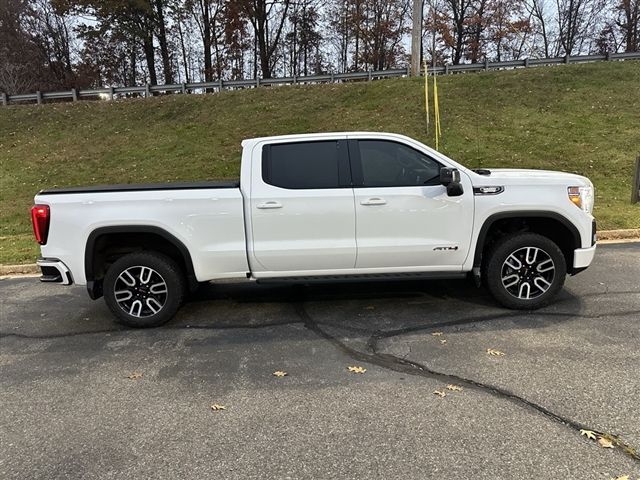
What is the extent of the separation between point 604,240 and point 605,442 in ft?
20.7

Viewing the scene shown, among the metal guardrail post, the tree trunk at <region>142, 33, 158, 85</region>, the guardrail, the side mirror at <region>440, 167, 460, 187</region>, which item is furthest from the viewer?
A: the tree trunk at <region>142, 33, 158, 85</region>

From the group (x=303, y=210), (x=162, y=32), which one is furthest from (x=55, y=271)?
(x=162, y=32)

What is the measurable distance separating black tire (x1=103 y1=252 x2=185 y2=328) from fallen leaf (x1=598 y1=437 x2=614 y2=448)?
3797 millimetres

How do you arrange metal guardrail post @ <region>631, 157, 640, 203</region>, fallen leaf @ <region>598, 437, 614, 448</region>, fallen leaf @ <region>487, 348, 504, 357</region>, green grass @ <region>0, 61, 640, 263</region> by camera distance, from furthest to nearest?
green grass @ <region>0, 61, 640, 263</region> < metal guardrail post @ <region>631, 157, 640, 203</region> < fallen leaf @ <region>487, 348, 504, 357</region> < fallen leaf @ <region>598, 437, 614, 448</region>

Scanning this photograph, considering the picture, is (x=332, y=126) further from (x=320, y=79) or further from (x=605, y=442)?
(x=605, y=442)

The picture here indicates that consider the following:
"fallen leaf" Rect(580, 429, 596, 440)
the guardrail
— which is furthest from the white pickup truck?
the guardrail

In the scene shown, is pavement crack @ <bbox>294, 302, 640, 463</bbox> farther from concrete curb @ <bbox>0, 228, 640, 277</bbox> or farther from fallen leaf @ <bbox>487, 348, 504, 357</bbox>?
concrete curb @ <bbox>0, 228, 640, 277</bbox>

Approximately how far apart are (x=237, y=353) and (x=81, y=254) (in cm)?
190

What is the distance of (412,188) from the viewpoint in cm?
493

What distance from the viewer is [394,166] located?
504cm

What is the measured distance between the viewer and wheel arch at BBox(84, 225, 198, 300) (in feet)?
16.1

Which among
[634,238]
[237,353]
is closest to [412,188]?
[237,353]

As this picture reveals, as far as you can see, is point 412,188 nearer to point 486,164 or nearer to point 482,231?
point 482,231

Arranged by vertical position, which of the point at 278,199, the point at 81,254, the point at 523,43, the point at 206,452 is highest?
the point at 523,43
